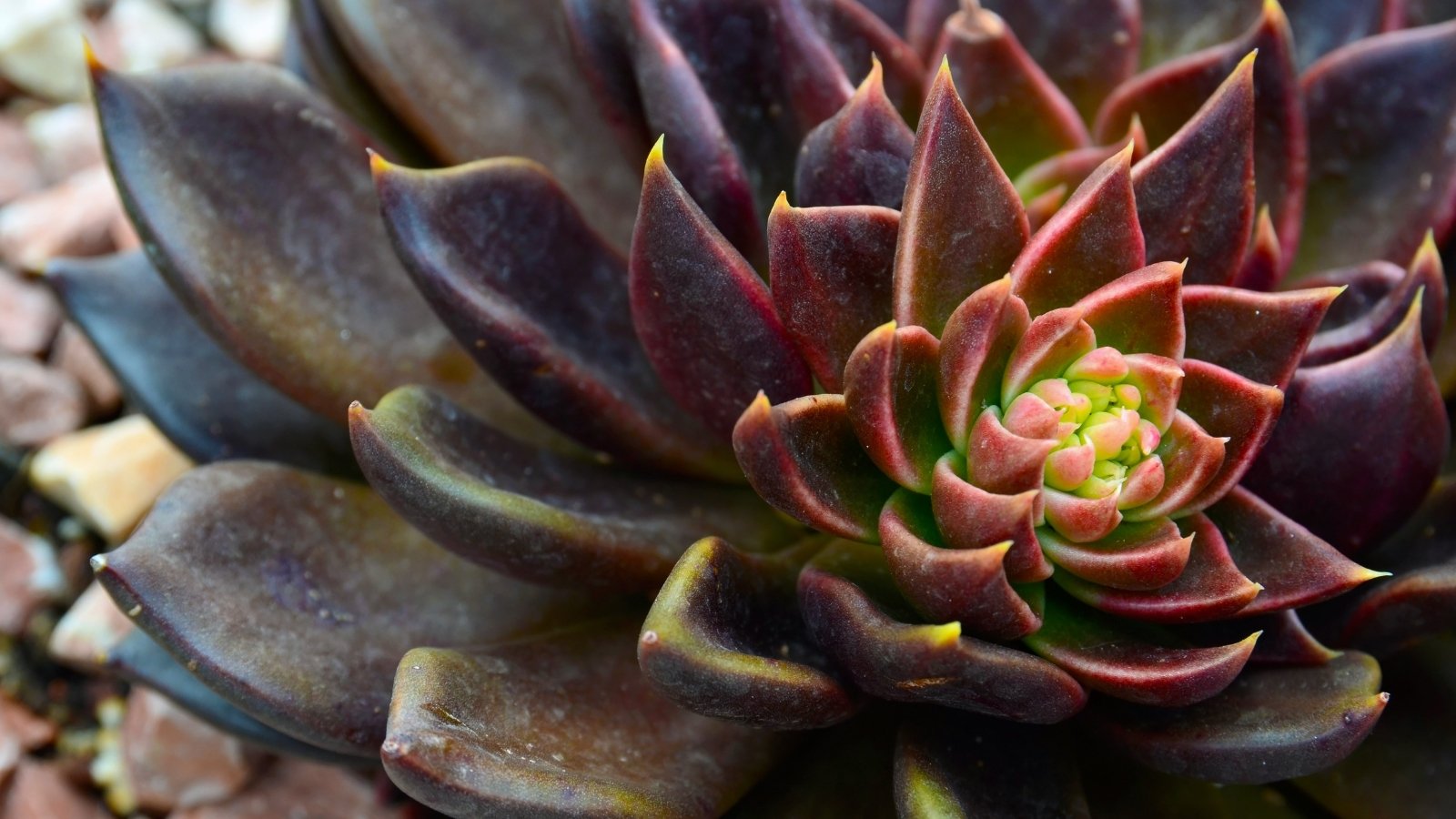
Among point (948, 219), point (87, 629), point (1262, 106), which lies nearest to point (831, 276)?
point (948, 219)

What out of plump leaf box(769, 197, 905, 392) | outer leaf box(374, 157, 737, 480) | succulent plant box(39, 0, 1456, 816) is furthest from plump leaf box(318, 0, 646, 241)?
plump leaf box(769, 197, 905, 392)

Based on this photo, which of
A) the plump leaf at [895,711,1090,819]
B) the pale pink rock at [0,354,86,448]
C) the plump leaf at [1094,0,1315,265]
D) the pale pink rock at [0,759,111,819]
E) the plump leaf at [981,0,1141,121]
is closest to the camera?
the plump leaf at [895,711,1090,819]

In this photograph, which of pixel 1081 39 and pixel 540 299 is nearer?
pixel 540 299

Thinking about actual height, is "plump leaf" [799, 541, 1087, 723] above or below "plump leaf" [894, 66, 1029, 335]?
below

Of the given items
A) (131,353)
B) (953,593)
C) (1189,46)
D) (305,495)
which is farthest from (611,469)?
(1189,46)

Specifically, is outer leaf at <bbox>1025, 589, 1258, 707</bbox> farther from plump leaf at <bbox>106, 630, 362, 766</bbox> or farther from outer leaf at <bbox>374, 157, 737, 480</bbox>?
A: plump leaf at <bbox>106, 630, 362, 766</bbox>

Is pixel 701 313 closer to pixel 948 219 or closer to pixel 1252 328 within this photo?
pixel 948 219
